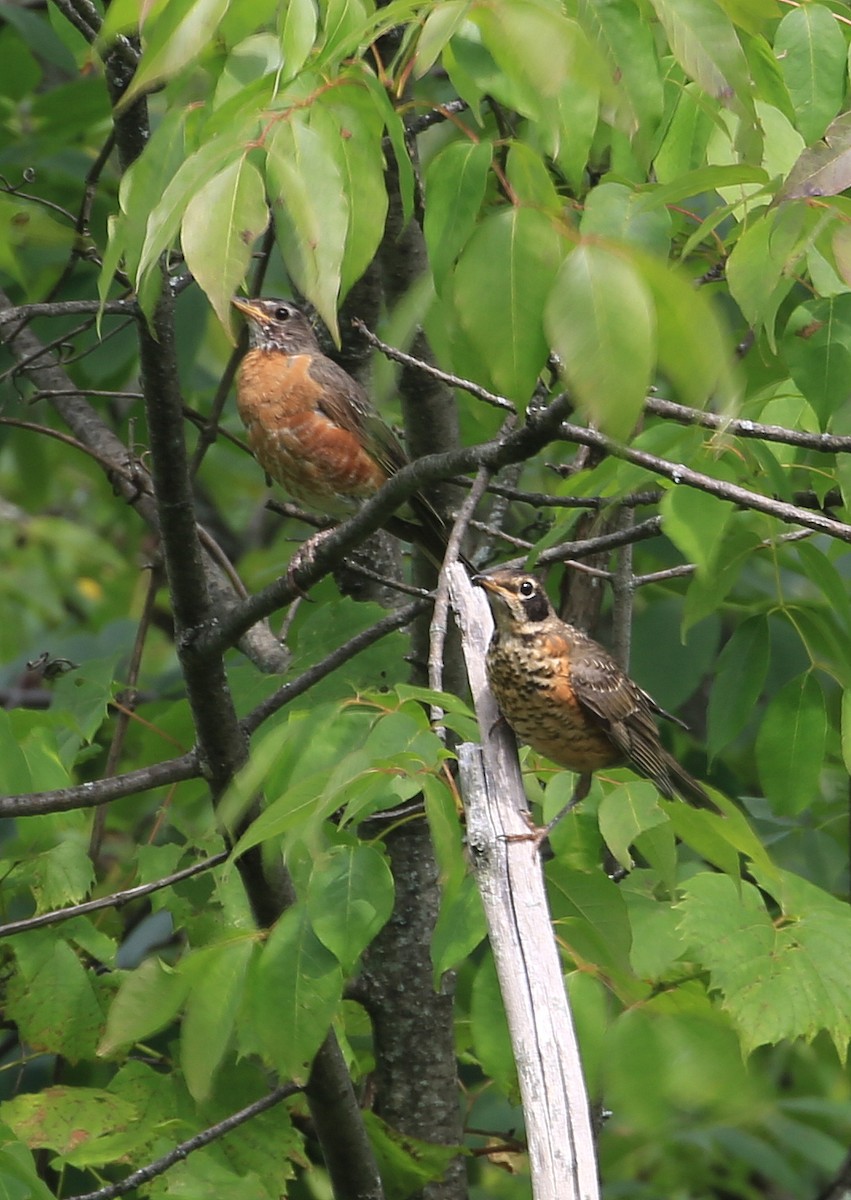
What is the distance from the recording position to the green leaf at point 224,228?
195 centimetres

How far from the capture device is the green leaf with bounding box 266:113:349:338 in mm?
1905

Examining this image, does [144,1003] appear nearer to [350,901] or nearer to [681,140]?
[350,901]

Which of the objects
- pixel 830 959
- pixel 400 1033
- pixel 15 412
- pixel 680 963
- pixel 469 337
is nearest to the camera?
Result: pixel 469 337

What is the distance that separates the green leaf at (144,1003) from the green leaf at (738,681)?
1400 mm

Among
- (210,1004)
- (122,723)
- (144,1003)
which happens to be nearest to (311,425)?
(122,723)

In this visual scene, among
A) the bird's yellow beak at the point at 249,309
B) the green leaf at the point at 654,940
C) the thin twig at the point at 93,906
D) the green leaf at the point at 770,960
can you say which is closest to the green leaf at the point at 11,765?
the thin twig at the point at 93,906

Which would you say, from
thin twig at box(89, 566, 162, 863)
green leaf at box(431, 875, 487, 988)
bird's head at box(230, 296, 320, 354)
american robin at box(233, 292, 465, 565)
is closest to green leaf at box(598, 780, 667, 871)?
green leaf at box(431, 875, 487, 988)

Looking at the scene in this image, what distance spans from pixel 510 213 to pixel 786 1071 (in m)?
5.25

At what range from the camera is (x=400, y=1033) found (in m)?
4.05

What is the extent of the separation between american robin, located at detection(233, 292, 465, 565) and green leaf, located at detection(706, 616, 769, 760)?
2.21m

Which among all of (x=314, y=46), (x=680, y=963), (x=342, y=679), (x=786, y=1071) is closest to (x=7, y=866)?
(x=342, y=679)

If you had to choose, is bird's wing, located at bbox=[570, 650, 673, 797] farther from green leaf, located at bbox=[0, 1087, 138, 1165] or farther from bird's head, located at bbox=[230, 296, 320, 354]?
bird's head, located at bbox=[230, 296, 320, 354]

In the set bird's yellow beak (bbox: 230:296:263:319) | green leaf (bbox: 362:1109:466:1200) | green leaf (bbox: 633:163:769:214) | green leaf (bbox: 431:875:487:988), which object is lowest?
green leaf (bbox: 362:1109:466:1200)

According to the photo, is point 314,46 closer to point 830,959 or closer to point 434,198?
point 434,198
